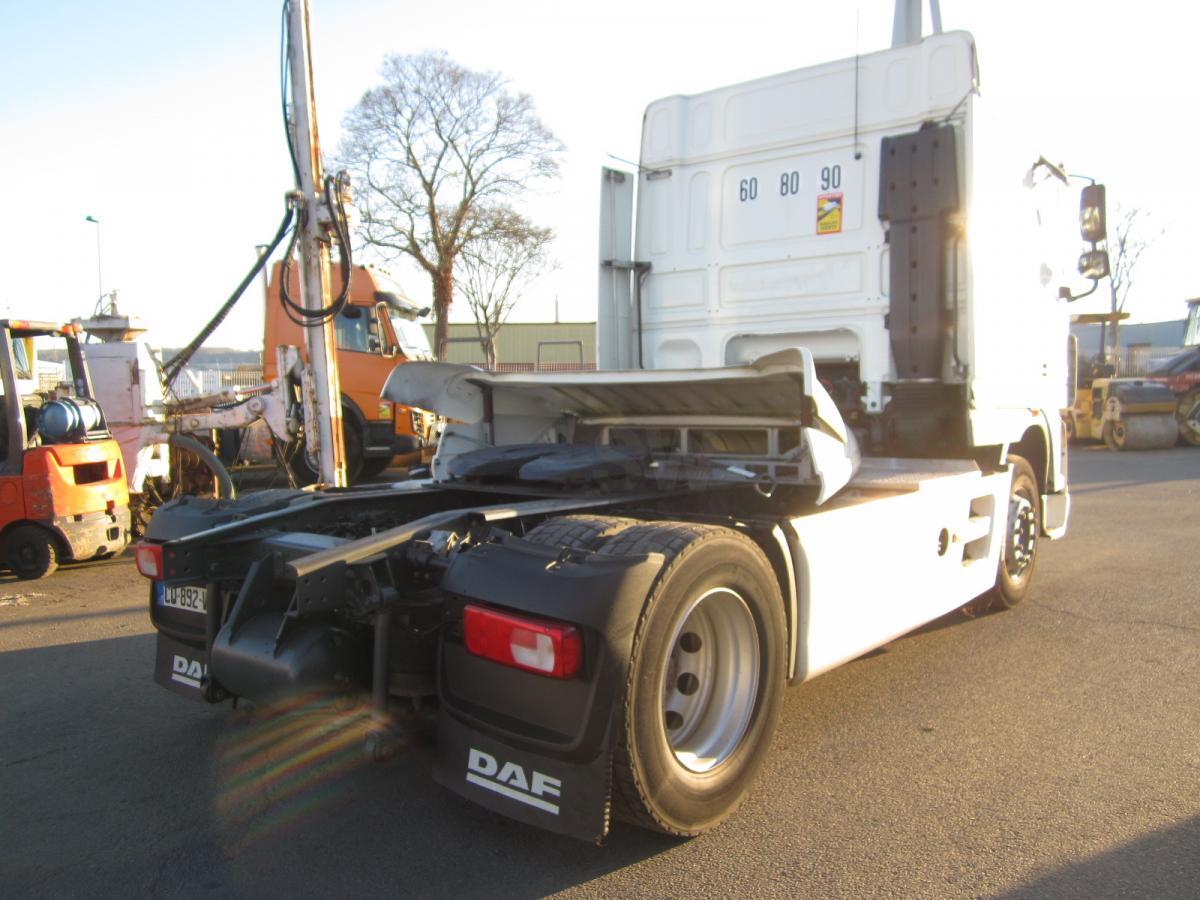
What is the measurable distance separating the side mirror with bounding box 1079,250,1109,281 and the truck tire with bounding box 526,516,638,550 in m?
4.96

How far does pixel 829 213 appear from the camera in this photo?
5531 millimetres

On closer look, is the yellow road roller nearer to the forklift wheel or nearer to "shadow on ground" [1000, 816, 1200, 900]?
"shadow on ground" [1000, 816, 1200, 900]

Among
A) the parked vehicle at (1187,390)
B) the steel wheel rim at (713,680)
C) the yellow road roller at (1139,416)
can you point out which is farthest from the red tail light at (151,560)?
the parked vehicle at (1187,390)

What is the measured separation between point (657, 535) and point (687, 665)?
60 centimetres

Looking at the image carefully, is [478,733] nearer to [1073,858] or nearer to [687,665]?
[687,665]

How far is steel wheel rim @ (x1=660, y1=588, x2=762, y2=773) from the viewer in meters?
3.31

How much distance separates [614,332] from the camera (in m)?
6.27

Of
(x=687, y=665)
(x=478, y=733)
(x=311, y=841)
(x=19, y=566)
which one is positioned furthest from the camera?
(x=19, y=566)

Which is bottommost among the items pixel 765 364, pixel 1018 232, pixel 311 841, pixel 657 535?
pixel 311 841

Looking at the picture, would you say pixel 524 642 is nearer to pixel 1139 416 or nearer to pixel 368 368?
pixel 368 368

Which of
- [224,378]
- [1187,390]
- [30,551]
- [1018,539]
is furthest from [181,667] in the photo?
[224,378]

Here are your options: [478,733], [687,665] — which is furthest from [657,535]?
[478,733]

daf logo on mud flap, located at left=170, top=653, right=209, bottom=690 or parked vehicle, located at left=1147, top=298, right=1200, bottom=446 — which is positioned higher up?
parked vehicle, located at left=1147, top=298, right=1200, bottom=446

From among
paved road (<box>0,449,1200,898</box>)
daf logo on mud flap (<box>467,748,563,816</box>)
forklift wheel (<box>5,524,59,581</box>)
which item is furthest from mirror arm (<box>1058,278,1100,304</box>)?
forklift wheel (<box>5,524,59,581</box>)
